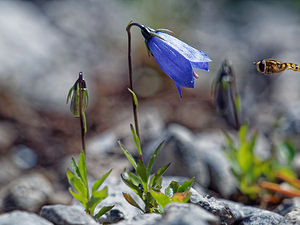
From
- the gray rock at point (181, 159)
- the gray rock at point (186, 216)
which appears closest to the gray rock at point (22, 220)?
the gray rock at point (186, 216)

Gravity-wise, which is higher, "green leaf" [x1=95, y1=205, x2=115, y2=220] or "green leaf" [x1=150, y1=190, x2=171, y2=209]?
"green leaf" [x1=150, y1=190, x2=171, y2=209]

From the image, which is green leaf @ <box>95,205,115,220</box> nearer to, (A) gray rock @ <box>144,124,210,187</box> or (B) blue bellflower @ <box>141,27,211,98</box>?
(B) blue bellflower @ <box>141,27,211,98</box>

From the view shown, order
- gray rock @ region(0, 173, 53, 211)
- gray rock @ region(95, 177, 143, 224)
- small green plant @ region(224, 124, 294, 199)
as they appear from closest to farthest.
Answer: gray rock @ region(95, 177, 143, 224) < gray rock @ region(0, 173, 53, 211) < small green plant @ region(224, 124, 294, 199)

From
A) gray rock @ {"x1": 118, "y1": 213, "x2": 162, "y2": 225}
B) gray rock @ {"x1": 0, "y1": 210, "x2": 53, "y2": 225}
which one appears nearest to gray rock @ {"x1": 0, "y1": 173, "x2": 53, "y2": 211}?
gray rock @ {"x1": 0, "y1": 210, "x2": 53, "y2": 225}

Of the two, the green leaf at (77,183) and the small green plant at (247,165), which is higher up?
the green leaf at (77,183)

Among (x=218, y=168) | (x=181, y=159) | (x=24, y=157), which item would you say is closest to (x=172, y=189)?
(x=181, y=159)

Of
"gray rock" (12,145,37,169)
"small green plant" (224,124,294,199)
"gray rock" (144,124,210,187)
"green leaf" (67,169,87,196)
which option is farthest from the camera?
"gray rock" (12,145,37,169)

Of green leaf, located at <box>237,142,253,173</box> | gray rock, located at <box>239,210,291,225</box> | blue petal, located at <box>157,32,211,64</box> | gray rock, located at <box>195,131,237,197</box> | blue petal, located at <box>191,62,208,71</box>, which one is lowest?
gray rock, located at <box>195,131,237,197</box>

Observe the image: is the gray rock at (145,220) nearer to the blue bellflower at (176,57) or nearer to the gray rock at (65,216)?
the gray rock at (65,216)
